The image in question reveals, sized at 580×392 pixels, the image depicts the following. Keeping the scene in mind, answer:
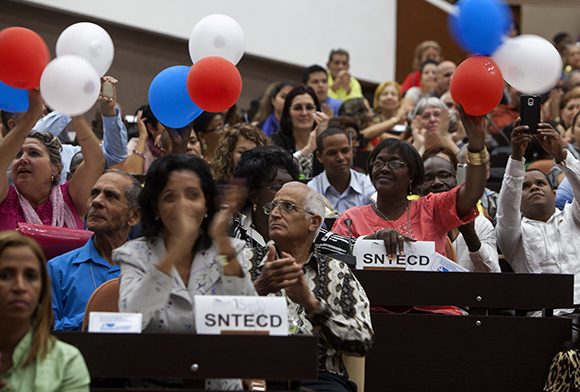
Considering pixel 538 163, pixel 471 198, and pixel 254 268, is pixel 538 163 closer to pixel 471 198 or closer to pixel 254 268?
pixel 471 198

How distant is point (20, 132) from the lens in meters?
4.01

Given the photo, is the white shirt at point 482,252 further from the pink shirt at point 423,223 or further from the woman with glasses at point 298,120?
the woman with glasses at point 298,120

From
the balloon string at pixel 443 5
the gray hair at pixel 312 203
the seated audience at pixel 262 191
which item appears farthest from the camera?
the balloon string at pixel 443 5

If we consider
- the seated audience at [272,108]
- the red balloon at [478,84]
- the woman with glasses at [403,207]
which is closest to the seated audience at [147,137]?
the seated audience at [272,108]

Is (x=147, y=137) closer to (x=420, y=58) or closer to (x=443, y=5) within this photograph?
(x=420, y=58)

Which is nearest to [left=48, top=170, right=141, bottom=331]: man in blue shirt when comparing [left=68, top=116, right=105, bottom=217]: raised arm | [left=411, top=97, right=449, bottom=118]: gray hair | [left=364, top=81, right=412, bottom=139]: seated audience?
[left=68, top=116, right=105, bottom=217]: raised arm

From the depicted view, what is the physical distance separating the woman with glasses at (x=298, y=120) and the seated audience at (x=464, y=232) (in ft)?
3.20

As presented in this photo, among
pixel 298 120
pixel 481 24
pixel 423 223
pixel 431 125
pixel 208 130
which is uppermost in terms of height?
pixel 431 125

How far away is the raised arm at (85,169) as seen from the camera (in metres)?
4.59

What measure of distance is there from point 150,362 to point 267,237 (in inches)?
55.5

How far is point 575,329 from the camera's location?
4.86 m

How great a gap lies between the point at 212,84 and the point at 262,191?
1.95 ft

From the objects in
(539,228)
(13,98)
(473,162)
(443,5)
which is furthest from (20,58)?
(443,5)

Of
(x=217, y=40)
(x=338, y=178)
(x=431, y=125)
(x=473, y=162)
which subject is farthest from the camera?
(x=431, y=125)
